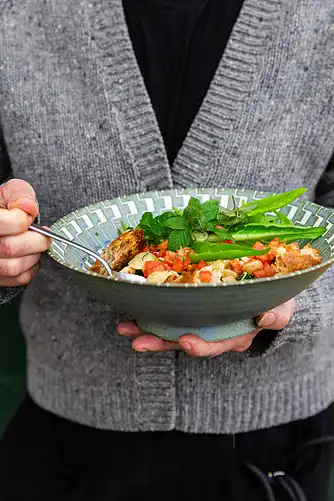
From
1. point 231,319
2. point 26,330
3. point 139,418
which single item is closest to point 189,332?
point 231,319

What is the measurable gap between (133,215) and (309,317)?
31cm

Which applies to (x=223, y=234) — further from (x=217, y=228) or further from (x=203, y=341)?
(x=203, y=341)

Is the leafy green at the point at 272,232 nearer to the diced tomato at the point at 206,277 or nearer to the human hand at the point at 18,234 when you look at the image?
the diced tomato at the point at 206,277

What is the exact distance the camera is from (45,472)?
115 centimetres

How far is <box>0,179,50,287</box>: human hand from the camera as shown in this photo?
0.77 metres

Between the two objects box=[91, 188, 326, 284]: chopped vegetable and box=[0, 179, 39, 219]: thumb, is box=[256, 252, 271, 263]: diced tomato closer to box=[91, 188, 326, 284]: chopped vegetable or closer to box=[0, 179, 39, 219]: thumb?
box=[91, 188, 326, 284]: chopped vegetable

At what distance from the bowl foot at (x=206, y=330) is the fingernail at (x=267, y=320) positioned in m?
0.02

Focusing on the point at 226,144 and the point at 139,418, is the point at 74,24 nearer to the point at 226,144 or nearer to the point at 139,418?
the point at 226,144

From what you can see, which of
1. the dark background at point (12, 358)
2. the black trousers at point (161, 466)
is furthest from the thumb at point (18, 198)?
the dark background at point (12, 358)

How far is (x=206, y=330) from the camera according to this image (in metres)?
0.83

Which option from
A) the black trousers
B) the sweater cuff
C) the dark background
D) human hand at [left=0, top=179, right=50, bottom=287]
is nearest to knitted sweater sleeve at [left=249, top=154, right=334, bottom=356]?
the sweater cuff

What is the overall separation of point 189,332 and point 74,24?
0.54m

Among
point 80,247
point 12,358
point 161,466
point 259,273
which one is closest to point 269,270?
point 259,273

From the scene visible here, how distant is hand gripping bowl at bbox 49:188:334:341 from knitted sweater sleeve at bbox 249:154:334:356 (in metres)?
0.12
